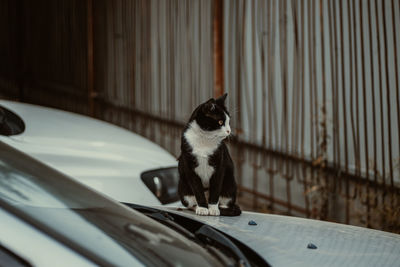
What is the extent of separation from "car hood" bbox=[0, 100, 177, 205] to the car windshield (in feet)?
4.22

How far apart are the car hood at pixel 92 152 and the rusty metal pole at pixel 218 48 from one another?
1.31 m

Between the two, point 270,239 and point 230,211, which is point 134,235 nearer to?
point 270,239

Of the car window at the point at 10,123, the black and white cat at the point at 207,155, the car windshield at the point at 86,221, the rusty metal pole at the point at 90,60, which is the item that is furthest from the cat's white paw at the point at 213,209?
the rusty metal pole at the point at 90,60

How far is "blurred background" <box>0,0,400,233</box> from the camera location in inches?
140

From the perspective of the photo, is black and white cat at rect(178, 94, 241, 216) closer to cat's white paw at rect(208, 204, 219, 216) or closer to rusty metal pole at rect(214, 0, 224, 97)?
cat's white paw at rect(208, 204, 219, 216)

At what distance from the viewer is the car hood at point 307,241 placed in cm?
146

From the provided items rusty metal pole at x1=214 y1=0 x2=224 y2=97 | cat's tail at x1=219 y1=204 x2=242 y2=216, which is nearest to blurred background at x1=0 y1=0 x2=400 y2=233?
rusty metal pole at x1=214 y1=0 x2=224 y2=97

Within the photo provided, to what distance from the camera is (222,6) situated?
4.70 meters

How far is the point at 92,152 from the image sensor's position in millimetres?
3076

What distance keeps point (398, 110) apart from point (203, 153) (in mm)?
1792

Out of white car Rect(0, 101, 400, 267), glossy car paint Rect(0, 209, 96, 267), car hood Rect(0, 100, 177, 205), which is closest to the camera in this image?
glossy car paint Rect(0, 209, 96, 267)

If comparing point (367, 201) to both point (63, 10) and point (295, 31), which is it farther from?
point (63, 10)

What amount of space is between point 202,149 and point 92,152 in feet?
4.19

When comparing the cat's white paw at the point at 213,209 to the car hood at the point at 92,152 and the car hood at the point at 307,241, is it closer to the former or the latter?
the car hood at the point at 307,241
